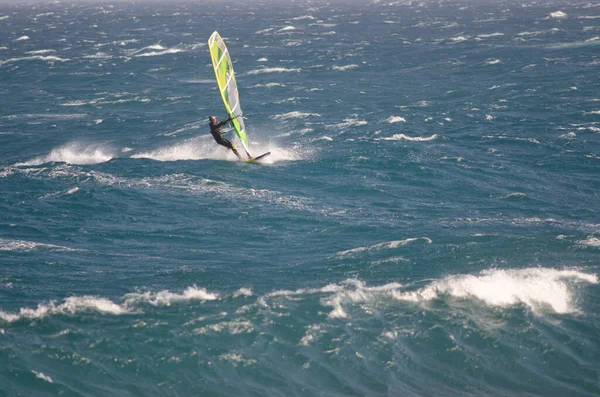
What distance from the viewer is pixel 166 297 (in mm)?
19672

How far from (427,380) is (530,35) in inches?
3109

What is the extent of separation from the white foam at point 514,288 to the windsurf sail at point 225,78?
15.5 metres

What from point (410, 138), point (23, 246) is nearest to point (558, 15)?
point (410, 138)

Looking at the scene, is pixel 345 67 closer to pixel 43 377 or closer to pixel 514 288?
pixel 514 288

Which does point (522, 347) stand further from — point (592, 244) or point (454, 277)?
point (592, 244)

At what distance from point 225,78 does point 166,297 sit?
648 inches

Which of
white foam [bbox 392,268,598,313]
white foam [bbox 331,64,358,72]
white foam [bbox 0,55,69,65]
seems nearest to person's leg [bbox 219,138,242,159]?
white foam [bbox 392,268,598,313]

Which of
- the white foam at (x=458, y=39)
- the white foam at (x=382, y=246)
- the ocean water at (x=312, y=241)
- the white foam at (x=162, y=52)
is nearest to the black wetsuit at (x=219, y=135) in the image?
the ocean water at (x=312, y=241)

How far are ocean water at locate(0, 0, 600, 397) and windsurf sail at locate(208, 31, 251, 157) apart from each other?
2.83 metres

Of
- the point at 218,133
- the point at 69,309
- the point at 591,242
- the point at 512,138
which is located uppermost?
the point at 218,133

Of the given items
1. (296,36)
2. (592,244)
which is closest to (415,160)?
(592,244)

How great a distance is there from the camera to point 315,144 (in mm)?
39375

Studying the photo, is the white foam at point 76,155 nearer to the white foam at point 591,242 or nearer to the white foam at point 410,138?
the white foam at point 410,138

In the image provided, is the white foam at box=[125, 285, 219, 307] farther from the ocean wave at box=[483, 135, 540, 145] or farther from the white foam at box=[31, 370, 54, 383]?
the ocean wave at box=[483, 135, 540, 145]
